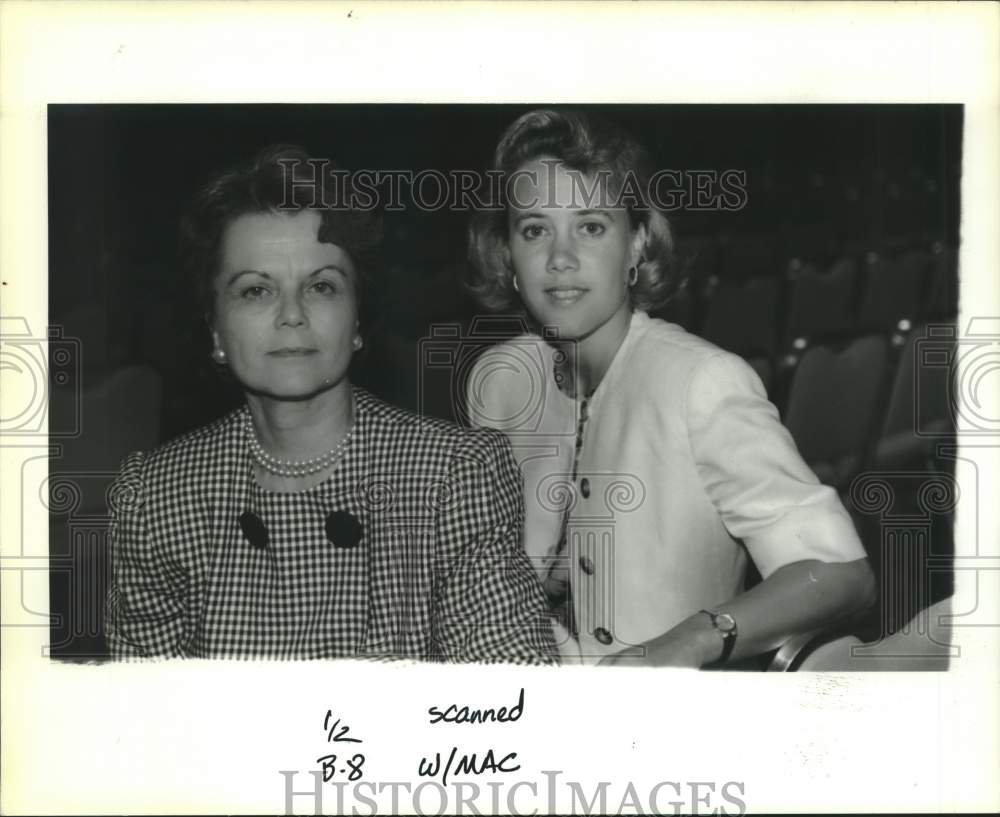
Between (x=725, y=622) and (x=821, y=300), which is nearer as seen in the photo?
(x=725, y=622)

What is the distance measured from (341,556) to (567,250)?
24.9 inches

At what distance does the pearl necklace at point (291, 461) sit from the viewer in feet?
6.86

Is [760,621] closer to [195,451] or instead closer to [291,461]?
[291,461]

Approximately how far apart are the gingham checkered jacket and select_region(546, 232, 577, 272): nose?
298 mm

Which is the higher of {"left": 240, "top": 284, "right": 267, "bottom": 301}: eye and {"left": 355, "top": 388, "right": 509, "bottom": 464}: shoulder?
{"left": 240, "top": 284, "right": 267, "bottom": 301}: eye

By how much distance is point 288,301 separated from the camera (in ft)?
6.72

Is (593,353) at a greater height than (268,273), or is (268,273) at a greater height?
(268,273)

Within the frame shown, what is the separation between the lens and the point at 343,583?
2.07 m

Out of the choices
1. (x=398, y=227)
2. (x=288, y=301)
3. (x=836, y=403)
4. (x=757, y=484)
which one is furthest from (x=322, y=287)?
(x=836, y=403)

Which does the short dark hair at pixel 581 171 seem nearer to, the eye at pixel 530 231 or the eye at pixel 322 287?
the eye at pixel 530 231

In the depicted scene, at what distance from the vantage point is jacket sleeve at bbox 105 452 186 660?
210cm

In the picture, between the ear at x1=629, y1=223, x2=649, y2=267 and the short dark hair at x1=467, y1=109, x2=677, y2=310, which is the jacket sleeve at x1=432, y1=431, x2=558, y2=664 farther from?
the ear at x1=629, y1=223, x2=649, y2=267

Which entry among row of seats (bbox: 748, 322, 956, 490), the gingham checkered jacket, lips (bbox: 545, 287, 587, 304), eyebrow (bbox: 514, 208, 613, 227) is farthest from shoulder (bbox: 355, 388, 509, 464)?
row of seats (bbox: 748, 322, 956, 490)

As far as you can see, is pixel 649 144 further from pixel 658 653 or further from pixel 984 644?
pixel 984 644
